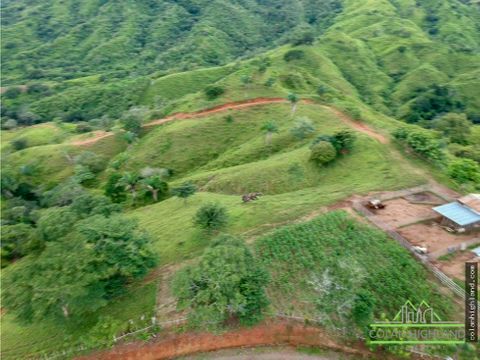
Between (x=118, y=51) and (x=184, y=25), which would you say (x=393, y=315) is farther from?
(x=184, y=25)

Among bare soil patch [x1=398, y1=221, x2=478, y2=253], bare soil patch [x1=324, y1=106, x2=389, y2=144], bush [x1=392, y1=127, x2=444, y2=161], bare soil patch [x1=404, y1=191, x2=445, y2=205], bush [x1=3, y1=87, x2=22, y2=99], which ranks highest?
bush [x1=392, y1=127, x2=444, y2=161]

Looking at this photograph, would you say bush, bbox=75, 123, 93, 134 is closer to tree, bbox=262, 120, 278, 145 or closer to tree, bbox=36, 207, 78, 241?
tree, bbox=262, 120, 278, 145

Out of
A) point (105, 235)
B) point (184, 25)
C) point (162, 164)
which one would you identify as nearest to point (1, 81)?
point (184, 25)

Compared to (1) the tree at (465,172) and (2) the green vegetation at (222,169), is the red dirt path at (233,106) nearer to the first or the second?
(2) the green vegetation at (222,169)

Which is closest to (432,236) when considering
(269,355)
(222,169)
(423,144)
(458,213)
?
(458,213)

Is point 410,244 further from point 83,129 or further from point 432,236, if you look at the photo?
point 83,129

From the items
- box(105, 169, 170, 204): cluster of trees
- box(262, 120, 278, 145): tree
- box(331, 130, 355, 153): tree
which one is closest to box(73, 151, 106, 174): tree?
box(105, 169, 170, 204): cluster of trees

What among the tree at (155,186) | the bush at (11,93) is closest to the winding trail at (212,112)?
the tree at (155,186)
